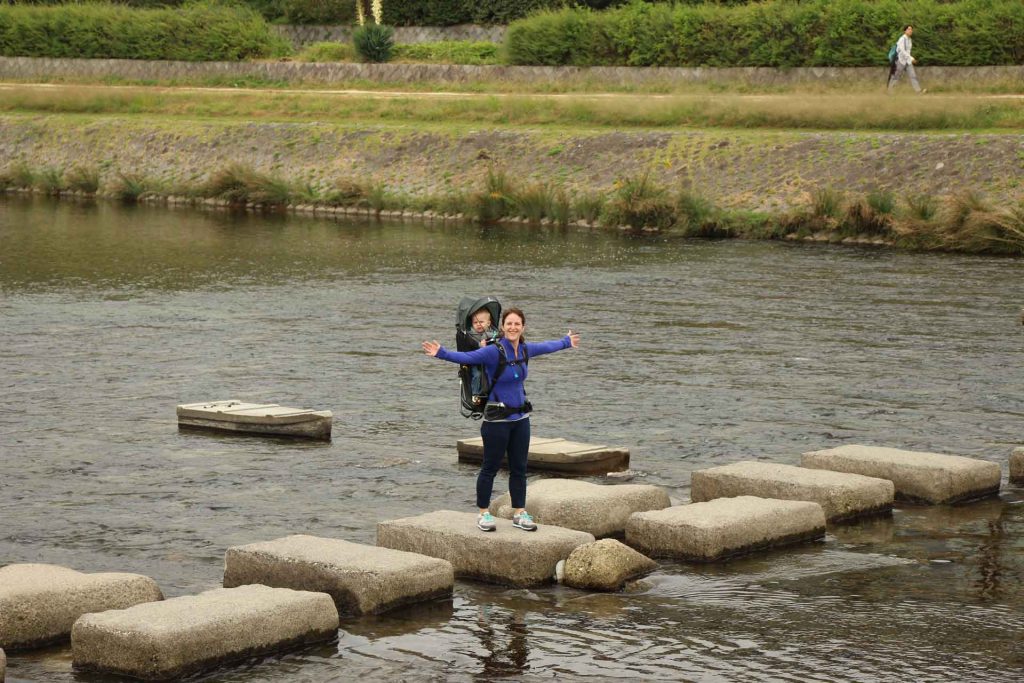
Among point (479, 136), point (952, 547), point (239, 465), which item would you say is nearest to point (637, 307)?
point (239, 465)

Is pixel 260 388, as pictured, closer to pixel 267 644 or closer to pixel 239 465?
pixel 239 465

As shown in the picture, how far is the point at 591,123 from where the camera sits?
55188 mm

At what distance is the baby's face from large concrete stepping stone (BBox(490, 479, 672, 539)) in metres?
1.68

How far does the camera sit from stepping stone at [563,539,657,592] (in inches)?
508

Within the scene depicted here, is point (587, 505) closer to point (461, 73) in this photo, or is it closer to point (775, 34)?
point (775, 34)

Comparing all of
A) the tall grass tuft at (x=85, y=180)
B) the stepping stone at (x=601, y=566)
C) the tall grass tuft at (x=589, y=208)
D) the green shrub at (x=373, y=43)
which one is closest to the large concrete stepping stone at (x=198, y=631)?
the stepping stone at (x=601, y=566)

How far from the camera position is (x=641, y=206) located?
46531 mm

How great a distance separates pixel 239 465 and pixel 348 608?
5.95 meters

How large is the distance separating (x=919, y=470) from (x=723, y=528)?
3.27m

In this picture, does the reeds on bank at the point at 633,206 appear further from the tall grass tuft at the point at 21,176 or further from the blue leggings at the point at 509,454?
the blue leggings at the point at 509,454

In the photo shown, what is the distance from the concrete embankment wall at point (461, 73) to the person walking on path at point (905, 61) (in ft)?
5.51

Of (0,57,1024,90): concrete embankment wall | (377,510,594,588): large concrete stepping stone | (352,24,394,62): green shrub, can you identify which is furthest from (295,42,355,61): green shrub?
(377,510,594,588): large concrete stepping stone

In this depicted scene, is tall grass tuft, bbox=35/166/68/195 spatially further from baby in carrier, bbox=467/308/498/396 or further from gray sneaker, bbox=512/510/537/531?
gray sneaker, bbox=512/510/537/531

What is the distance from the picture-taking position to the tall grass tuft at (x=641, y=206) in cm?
4644
